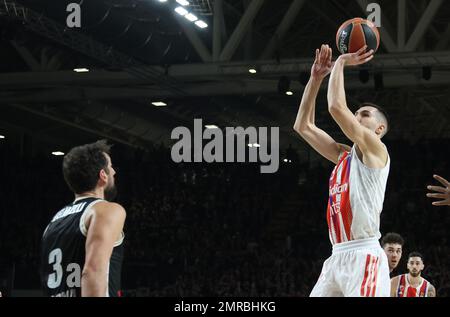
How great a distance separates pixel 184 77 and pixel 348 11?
15.8ft

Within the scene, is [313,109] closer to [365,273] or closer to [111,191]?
[365,273]

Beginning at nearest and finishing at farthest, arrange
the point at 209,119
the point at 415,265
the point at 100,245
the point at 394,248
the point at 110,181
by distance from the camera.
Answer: the point at 100,245 → the point at 110,181 → the point at 394,248 → the point at 415,265 → the point at 209,119

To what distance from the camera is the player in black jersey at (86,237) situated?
13.5 ft

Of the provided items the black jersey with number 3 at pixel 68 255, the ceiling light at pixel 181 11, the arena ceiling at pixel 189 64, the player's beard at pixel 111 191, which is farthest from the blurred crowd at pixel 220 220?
the black jersey with number 3 at pixel 68 255

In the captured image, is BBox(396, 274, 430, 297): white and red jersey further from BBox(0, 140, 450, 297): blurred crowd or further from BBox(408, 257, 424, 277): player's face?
BBox(0, 140, 450, 297): blurred crowd

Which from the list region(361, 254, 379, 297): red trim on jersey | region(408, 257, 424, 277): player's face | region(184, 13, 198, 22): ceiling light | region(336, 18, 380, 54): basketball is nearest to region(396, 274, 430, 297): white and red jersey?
region(408, 257, 424, 277): player's face

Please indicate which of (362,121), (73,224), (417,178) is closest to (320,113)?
(417,178)

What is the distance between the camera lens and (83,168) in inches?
176

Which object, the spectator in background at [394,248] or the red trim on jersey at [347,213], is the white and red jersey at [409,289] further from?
the red trim on jersey at [347,213]

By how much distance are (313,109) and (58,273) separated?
2.60 metres

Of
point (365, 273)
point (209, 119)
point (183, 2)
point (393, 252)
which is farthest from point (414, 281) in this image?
point (209, 119)

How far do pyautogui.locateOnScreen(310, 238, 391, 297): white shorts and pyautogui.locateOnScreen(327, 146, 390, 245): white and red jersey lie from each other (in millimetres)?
68

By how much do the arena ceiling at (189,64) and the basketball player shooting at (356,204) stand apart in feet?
29.4
